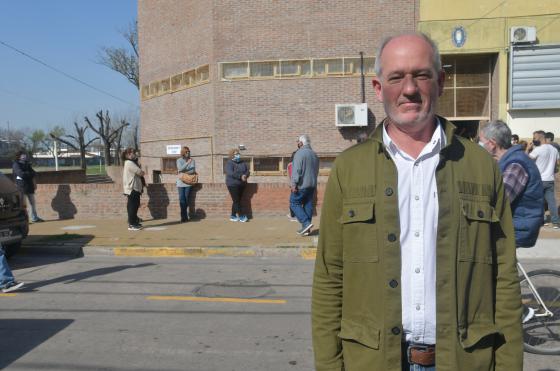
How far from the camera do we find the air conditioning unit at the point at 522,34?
18.0 metres

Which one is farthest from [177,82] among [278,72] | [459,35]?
[459,35]

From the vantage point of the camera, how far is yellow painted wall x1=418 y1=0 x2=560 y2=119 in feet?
60.2

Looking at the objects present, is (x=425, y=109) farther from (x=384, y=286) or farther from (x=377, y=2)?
(x=377, y=2)

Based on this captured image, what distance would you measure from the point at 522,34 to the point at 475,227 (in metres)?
18.8

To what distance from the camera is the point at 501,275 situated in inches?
78.0

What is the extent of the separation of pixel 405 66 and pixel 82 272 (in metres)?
7.40

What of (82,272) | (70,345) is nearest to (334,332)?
(70,345)

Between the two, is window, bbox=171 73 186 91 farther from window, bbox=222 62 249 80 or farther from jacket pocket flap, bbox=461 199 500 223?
jacket pocket flap, bbox=461 199 500 223

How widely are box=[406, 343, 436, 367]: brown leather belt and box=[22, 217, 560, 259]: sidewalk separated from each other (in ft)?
23.7

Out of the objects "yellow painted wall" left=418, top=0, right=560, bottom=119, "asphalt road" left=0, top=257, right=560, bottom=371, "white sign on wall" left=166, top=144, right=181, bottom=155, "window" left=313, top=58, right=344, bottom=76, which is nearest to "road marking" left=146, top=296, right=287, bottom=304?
"asphalt road" left=0, top=257, right=560, bottom=371

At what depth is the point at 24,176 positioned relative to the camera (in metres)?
12.8

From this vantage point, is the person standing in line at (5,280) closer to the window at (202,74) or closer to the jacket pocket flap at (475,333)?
the jacket pocket flap at (475,333)

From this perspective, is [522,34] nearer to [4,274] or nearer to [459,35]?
[459,35]

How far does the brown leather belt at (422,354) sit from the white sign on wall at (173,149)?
68.7 ft
